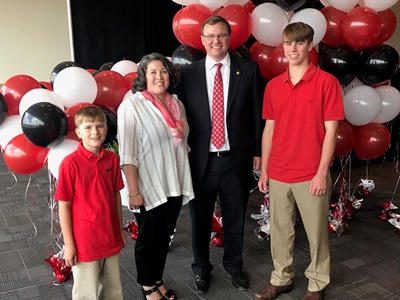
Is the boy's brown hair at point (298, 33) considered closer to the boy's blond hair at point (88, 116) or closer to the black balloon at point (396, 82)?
the boy's blond hair at point (88, 116)

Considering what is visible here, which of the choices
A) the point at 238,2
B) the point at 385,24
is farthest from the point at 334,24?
the point at 238,2

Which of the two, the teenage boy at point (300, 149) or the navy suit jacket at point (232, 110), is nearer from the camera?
the teenage boy at point (300, 149)

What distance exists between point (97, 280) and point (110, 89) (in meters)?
1.19

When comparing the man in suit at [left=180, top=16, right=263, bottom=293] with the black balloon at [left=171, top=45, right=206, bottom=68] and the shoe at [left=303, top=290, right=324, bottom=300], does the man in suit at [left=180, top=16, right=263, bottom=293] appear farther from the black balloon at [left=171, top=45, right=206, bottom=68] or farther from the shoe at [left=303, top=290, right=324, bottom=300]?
the shoe at [left=303, top=290, right=324, bottom=300]

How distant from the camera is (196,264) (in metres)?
2.39

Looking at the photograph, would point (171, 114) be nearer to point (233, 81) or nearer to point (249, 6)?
point (233, 81)

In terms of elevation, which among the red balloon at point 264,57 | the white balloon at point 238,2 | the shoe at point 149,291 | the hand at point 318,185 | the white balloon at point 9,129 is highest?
the white balloon at point 238,2

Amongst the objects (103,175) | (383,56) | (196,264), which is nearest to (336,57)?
(383,56)

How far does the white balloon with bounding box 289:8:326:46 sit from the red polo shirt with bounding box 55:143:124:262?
1.55m

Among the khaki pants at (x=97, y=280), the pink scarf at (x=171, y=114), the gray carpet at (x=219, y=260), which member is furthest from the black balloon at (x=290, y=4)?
the khaki pants at (x=97, y=280)

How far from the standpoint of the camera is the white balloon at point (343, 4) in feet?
8.96

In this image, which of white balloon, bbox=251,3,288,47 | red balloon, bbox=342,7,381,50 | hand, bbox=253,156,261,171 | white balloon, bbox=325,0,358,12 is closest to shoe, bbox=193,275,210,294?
hand, bbox=253,156,261,171

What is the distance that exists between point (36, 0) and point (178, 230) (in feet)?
18.1

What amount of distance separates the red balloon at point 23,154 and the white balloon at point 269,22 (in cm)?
151
